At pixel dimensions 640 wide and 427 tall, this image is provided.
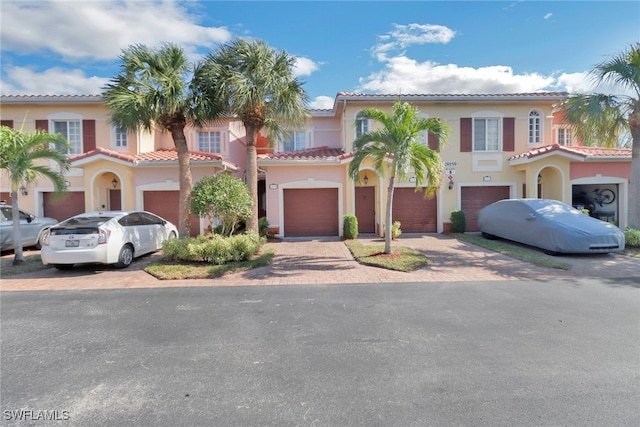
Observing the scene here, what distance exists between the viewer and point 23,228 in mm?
10836

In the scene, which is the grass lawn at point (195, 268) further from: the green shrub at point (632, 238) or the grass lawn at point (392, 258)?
the green shrub at point (632, 238)

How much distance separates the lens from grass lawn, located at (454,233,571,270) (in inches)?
323

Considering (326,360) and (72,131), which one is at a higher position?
(72,131)

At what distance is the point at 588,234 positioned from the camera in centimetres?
911

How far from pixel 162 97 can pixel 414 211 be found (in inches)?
441

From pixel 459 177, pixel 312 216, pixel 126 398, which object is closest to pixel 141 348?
pixel 126 398

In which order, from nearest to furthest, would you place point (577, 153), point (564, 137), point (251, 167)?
point (251, 167)
point (577, 153)
point (564, 137)

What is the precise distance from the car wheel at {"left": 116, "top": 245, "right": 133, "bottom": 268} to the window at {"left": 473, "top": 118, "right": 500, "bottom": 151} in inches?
568

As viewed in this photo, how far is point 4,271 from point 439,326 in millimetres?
10533

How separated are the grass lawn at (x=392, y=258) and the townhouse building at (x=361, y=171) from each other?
3742mm

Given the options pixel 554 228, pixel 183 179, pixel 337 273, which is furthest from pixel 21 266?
pixel 554 228

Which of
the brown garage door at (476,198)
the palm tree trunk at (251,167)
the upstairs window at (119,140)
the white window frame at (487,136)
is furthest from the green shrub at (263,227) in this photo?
the white window frame at (487,136)

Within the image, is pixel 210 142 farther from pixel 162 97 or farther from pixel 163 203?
pixel 162 97

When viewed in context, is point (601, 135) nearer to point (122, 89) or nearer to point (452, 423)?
point (452, 423)
